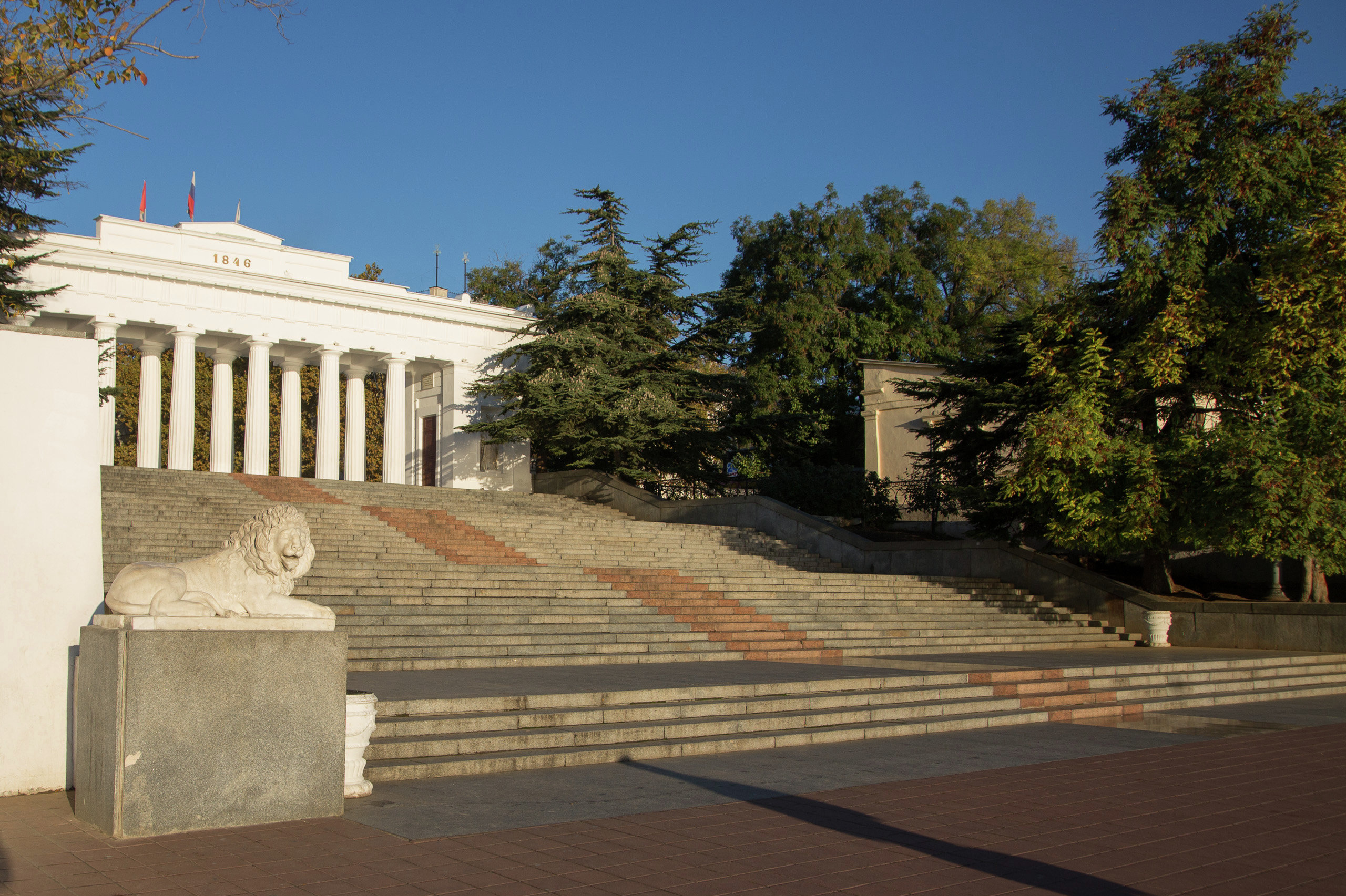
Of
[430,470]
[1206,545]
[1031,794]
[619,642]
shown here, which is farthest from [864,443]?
[1031,794]

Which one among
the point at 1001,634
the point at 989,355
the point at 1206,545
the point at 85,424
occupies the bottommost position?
the point at 1001,634

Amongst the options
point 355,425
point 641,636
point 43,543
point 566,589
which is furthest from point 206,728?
point 355,425

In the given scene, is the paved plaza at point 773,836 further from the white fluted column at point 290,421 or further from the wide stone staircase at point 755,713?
the white fluted column at point 290,421

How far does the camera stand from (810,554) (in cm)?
2520

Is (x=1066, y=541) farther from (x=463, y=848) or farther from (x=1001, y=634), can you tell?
(x=463, y=848)

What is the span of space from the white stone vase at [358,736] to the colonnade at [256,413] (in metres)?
27.4

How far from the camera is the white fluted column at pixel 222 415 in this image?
34.7 metres

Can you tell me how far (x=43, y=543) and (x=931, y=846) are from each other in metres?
5.90

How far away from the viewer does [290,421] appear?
3741 cm

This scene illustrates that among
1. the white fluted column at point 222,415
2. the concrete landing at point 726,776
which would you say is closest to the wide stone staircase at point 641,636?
the concrete landing at point 726,776

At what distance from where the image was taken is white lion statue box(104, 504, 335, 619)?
6.17 metres

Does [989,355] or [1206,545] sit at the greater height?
[989,355]

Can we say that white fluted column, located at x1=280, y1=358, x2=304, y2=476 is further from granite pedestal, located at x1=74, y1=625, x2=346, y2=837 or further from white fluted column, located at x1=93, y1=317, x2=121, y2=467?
granite pedestal, located at x1=74, y1=625, x2=346, y2=837

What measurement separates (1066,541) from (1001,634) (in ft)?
8.41
